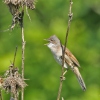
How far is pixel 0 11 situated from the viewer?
427 inches

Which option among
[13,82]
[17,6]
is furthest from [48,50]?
[13,82]

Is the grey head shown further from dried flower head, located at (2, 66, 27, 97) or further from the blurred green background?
dried flower head, located at (2, 66, 27, 97)

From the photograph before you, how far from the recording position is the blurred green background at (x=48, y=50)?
8.83m

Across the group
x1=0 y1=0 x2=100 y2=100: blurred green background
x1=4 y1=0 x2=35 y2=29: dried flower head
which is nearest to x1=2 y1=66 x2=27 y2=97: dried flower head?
x1=4 y1=0 x2=35 y2=29: dried flower head

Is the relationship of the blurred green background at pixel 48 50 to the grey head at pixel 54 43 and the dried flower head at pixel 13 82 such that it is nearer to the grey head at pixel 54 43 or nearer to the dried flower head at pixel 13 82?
the grey head at pixel 54 43

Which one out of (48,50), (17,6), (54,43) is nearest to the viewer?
(17,6)

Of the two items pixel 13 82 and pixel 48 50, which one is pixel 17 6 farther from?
pixel 48 50

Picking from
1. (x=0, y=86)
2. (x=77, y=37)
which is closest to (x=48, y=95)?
(x=77, y=37)

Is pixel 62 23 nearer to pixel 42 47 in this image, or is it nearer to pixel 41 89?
pixel 42 47

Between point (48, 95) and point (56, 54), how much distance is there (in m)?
2.11

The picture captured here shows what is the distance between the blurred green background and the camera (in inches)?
348

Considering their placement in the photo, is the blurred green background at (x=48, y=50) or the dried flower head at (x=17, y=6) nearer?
the dried flower head at (x=17, y=6)

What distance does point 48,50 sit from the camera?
→ 9.47 m

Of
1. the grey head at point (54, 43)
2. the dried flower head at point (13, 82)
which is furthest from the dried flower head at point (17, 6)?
the grey head at point (54, 43)
